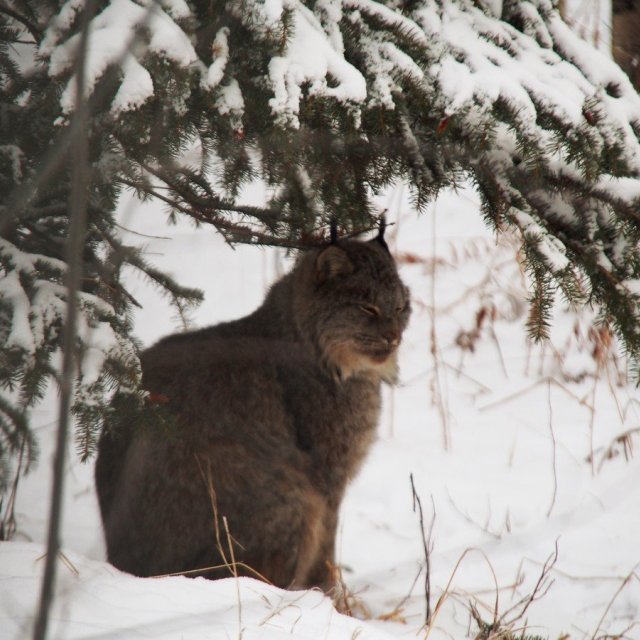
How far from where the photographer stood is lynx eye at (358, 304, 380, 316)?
143 inches

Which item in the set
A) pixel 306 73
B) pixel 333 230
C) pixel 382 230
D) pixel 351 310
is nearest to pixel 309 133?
pixel 306 73

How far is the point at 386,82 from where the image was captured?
273cm

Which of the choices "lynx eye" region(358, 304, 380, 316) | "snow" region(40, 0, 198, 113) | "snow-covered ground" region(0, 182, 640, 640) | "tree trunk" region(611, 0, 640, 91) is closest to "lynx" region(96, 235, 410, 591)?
"lynx eye" region(358, 304, 380, 316)

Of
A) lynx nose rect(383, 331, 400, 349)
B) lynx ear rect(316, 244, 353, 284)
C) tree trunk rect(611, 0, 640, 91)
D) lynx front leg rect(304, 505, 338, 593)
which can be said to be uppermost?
tree trunk rect(611, 0, 640, 91)

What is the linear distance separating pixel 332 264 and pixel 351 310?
23 centimetres

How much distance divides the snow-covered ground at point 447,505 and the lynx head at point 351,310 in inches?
27.7

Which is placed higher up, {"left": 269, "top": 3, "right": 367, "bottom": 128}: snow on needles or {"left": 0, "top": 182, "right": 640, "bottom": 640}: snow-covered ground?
{"left": 269, "top": 3, "right": 367, "bottom": 128}: snow on needles

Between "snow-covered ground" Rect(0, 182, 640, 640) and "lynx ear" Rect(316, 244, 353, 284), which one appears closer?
"snow-covered ground" Rect(0, 182, 640, 640)

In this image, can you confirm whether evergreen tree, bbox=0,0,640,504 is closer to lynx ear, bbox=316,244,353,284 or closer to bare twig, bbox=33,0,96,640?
lynx ear, bbox=316,244,353,284

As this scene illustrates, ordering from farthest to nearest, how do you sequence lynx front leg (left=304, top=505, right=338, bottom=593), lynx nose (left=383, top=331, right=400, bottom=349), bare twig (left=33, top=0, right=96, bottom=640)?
lynx nose (left=383, top=331, right=400, bottom=349)
lynx front leg (left=304, top=505, right=338, bottom=593)
bare twig (left=33, top=0, right=96, bottom=640)

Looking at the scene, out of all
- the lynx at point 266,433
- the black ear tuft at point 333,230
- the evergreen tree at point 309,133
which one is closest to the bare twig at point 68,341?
the evergreen tree at point 309,133

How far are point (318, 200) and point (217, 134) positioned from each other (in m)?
0.58

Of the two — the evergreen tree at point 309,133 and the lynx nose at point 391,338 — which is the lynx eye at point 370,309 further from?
the evergreen tree at point 309,133

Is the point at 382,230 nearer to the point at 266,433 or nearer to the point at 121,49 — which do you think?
the point at 266,433
